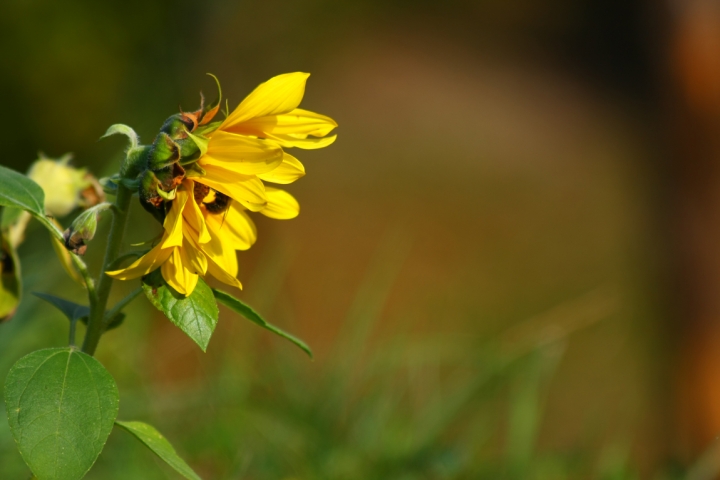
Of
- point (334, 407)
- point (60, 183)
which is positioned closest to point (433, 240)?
point (334, 407)

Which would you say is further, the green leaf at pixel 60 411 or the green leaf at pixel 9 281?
the green leaf at pixel 9 281

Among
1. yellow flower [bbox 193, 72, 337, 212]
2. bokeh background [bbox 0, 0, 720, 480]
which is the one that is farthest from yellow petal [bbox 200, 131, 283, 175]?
bokeh background [bbox 0, 0, 720, 480]

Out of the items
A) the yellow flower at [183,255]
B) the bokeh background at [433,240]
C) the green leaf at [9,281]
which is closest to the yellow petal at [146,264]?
the yellow flower at [183,255]

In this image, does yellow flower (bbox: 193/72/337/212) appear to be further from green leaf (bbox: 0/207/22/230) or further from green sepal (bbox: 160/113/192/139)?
green leaf (bbox: 0/207/22/230)

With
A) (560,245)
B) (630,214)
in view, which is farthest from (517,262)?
(630,214)

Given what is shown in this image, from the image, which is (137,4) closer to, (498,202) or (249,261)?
(249,261)

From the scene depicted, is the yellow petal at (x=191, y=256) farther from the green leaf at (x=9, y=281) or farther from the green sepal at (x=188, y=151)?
the green leaf at (x=9, y=281)
